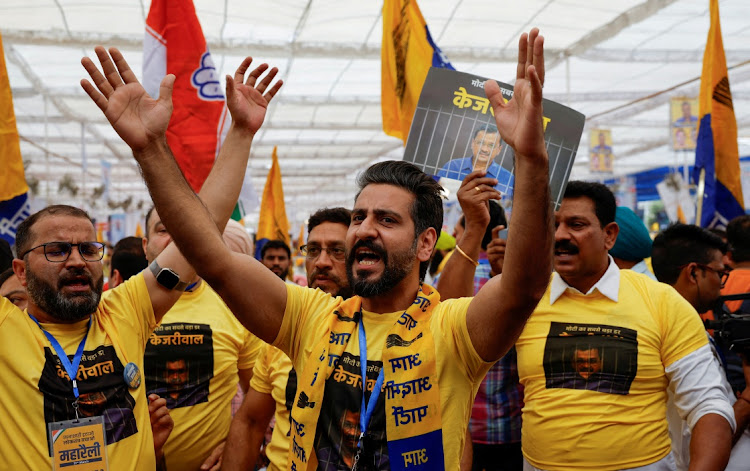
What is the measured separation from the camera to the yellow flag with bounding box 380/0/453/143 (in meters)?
3.95

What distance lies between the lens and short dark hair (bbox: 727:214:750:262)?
416 cm

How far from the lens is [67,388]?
7.40 ft

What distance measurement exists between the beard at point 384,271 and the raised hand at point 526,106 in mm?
533

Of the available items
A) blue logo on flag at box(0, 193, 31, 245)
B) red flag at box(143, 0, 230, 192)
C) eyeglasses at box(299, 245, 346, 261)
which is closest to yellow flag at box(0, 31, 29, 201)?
blue logo on flag at box(0, 193, 31, 245)

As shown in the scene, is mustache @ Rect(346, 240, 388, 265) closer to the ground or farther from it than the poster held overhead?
closer to the ground

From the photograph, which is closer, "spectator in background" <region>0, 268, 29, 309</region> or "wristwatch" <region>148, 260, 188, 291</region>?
"wristwatch" <region>148, 260, 188, 291</region>

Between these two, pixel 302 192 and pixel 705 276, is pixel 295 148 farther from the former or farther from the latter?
pixel 705 276

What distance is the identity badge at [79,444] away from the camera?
7.14 ft

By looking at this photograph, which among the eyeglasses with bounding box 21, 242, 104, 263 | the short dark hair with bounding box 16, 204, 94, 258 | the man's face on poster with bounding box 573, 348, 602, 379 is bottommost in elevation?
the man's face on poster with bounding box 573, 348, 602, 379

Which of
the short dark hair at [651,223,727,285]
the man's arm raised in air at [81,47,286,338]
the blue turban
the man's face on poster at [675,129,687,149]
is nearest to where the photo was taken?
the man's arm raised in air at [81,47,286,338]

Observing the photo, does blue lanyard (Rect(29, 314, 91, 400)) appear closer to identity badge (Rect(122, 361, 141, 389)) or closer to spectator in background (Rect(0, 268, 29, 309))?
identity badge (Rect(122, 361, 141, 389))

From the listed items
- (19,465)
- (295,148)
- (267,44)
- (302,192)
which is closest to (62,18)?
(267,44)

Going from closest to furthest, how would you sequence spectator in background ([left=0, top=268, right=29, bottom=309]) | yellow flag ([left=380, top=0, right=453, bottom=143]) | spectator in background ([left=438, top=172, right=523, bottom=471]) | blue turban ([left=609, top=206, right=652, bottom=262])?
spectator in background ([left=438, top=172, right=523, bottom=471]) < spectator in background ([left=0, top=268, right=29, bottom=309]) < blue turban ([left=609, top=206, right=652, bottom=262]) < yellow flag ([left=380, top=0, right=453, bottom=143])

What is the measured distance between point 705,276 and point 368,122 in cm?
1392
